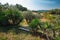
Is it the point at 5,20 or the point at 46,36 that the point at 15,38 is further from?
the point at 5,20

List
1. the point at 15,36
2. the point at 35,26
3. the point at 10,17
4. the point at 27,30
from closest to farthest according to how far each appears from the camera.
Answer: the point at 15,36
the point at 35,26
the point at 27,30
the point at 10,17

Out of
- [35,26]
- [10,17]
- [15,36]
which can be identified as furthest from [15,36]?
[10,17]

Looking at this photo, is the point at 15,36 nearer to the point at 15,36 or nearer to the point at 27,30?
the point at 15,36

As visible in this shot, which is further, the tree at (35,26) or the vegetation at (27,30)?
the tree at (35,26)

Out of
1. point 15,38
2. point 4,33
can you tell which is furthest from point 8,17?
point 15,38

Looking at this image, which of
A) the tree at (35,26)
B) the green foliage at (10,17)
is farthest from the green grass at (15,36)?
the green foliage at (10,17)

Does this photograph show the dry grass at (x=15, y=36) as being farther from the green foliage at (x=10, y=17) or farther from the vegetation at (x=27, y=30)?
the green foliage at (x=10, y=17)

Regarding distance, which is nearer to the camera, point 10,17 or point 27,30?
point 27,30

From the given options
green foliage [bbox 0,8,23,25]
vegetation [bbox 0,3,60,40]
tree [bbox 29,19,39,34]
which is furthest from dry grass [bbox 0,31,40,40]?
green foliage [bbox 0,8,23,25]

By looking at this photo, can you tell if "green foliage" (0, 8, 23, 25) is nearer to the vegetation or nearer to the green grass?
the vegetation

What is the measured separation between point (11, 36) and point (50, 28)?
3703 millimetres

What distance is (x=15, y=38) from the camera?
1560cm

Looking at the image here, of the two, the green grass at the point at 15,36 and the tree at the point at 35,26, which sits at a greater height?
the tree at the point at 35,26

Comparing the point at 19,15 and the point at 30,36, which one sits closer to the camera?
the point at 30,36
